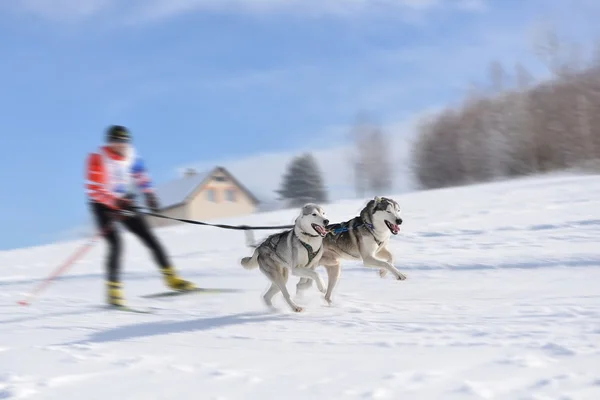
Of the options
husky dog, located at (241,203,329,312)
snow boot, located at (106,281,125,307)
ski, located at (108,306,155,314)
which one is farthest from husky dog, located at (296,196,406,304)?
snow boot, located at (106,281,125,307)

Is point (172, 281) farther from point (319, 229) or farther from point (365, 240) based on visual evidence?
point (365, 240)

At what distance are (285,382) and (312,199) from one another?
38472mm

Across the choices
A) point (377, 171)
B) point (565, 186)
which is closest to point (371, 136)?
point (377, 171)

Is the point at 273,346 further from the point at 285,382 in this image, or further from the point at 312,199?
the point at 312,199

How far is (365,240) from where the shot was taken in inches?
252

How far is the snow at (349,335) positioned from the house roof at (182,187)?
31840 mm

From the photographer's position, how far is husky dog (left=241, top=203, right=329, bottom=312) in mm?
Answer: 5965

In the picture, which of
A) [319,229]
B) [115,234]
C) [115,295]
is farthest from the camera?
[115,295]

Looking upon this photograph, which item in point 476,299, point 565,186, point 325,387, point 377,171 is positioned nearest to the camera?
point 325,387

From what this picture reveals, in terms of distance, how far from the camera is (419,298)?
6699 mm

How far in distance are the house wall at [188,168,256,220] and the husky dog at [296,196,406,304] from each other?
116ft

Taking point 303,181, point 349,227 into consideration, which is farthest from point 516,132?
point 349,227

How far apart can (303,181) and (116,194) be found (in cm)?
3866

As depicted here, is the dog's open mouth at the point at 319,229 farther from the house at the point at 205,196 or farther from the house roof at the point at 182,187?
the house roof at the point at 182,187
